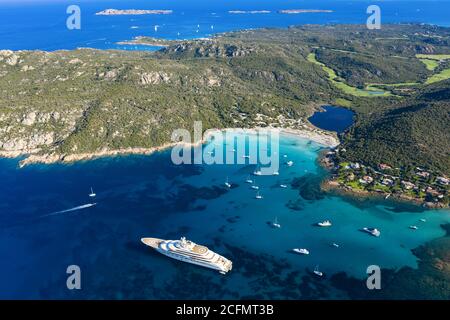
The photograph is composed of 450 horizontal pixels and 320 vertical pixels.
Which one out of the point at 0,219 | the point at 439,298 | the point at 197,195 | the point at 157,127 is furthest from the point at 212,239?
the point at 157,127

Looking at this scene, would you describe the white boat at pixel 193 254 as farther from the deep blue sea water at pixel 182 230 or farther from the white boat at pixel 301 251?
the white boat at pixel 301 251

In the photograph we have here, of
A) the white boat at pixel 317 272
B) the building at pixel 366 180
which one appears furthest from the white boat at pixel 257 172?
the white boat at pixel 317 272

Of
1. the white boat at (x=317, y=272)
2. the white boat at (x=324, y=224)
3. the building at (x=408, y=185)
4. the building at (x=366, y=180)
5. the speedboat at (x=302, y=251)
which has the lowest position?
the white boat at (x=317, y=272)

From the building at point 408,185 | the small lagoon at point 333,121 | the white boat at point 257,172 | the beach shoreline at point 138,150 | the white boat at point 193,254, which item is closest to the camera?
the white boat at point 193,254

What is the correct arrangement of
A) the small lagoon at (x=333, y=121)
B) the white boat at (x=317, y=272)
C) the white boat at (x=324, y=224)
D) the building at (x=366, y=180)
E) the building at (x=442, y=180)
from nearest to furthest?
1. the white boat at (x=317, y=272)
2. the white boat at (x=324, y=224)
3. the building at (x=442, y=180)
4. the building at (x=366, y=180)
5. the small lagoon at (x=333, y=121)

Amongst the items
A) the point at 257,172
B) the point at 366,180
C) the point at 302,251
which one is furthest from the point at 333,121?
the point at 302,251

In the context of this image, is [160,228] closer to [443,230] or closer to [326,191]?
[326,191]
